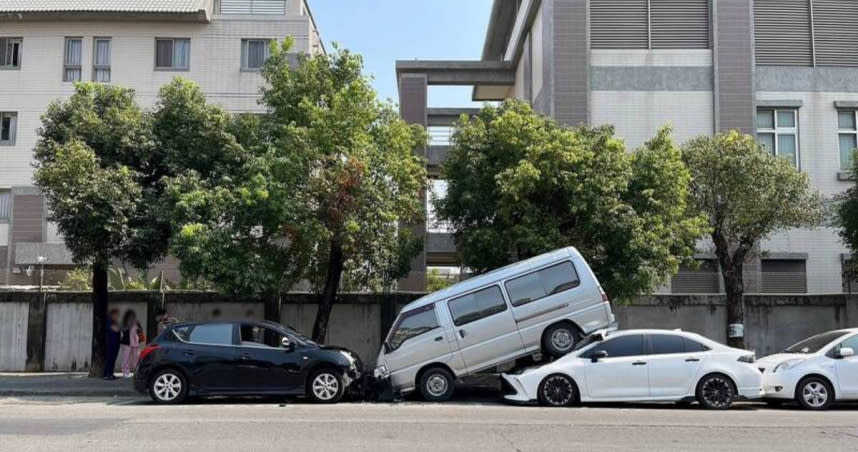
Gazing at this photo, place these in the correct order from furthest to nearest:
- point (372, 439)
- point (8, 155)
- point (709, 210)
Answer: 1. point (8, 155)
2. point (709, 210)
3. point (372, 439)

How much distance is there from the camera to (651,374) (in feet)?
41.7

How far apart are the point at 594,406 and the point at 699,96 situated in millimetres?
13081

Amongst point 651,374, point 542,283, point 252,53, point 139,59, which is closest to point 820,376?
point 651,374

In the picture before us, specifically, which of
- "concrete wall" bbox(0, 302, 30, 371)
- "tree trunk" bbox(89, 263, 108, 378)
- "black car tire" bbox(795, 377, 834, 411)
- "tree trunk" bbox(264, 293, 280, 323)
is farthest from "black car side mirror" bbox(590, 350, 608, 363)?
"concrete wall" bbox(0, 302, 30, 371)

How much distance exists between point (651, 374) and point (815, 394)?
9.81ft

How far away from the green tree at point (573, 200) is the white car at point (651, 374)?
291cm

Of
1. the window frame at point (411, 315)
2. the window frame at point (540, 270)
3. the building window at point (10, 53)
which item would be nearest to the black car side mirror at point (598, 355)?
the window frame at point (540, 270)

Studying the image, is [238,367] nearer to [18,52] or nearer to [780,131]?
[780,131]

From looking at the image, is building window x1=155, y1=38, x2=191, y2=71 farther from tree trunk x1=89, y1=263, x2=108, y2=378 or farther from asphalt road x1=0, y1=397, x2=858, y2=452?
asphalt road x1=0, y1=397, x2=858, y2=452

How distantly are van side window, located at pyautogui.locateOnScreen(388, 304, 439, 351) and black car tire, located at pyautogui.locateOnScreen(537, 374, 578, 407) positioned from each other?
2.33m

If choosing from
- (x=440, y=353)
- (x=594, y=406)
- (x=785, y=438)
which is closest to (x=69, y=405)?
(x=440, y=353)

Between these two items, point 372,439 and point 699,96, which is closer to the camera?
point 372,439

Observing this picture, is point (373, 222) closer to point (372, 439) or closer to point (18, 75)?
point (372, 439)

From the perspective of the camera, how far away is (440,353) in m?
13.8
